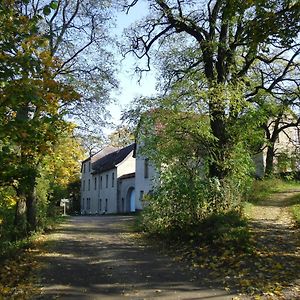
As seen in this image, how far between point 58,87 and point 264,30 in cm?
404

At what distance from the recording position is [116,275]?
955 cm

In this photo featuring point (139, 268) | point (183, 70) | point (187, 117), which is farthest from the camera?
point (183, 70)

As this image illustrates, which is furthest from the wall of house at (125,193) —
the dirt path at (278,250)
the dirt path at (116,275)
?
the dirt path at (116,275)

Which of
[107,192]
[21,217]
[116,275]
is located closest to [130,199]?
[107,192]

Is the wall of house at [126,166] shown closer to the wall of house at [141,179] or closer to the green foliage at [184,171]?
the wall of house at [141,179]

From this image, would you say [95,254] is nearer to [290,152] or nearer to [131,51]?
[131,51]

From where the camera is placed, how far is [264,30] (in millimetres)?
7754

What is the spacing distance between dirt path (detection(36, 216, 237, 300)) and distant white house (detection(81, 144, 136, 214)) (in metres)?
31.7

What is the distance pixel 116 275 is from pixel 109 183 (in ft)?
140

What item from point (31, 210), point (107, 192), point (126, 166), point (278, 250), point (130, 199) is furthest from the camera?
point (107, 192)

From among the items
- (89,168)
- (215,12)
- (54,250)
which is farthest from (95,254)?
(89,168)

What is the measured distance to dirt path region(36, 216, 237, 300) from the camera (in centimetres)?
798

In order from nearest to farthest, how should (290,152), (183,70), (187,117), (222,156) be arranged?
(187,117), (222,156), (183,70), (290,152)

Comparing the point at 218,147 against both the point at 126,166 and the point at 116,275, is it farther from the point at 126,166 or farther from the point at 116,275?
the point at 126,166
